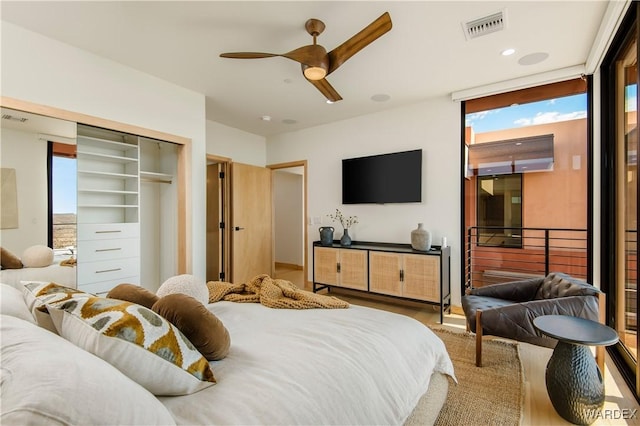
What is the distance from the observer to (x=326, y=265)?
4.40 meters

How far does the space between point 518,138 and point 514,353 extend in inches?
92.5

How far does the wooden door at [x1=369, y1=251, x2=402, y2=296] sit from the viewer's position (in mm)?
3771

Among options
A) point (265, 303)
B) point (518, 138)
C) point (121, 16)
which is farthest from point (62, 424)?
point (518, 138)

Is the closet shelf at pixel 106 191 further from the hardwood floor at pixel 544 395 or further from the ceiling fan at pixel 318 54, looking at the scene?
the hardwood floor at pixel 544 395

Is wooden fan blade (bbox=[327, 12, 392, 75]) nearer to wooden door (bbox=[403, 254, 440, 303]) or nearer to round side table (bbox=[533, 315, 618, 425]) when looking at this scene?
round side table (bbox=[533, 315, 618, 425])

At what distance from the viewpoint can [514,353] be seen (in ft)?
8.52

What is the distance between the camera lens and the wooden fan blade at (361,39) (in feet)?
6.66

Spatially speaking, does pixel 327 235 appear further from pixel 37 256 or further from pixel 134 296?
pixel 134 296

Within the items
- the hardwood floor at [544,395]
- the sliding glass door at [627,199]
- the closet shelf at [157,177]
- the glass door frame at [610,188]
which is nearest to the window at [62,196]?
the closet shelf at [157,177]

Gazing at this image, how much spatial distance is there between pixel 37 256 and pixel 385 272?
3.40 metres

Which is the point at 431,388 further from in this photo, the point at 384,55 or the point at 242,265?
the point at 242,265

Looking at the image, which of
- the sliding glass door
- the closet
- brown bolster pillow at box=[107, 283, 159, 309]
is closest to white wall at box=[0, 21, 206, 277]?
the closet

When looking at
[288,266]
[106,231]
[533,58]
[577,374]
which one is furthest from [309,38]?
[288,266]

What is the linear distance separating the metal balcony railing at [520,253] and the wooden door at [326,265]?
1.68m
